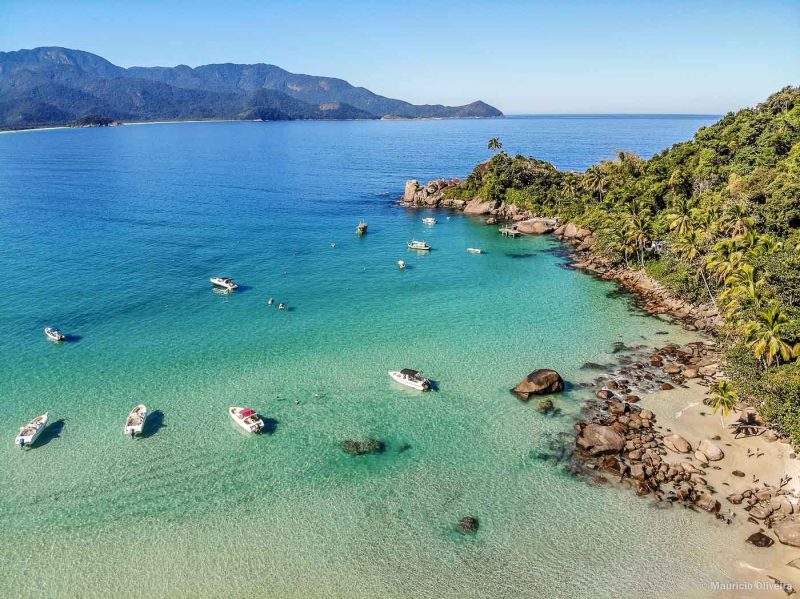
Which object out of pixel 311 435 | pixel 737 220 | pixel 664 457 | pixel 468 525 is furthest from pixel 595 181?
pixel 468 525

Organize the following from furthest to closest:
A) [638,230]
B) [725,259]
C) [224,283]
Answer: [224,283], [638,230], [725,259]

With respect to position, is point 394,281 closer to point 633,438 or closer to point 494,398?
point 494,398

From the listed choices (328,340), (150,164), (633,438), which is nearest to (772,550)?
(633,438)

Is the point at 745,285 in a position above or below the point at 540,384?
above

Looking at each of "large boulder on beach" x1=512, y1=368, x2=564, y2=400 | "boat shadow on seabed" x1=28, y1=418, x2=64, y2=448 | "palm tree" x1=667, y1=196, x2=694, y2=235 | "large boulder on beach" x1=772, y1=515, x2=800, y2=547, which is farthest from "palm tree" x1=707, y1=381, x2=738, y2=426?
"boat shadow on seabed" x1=28, y1=418, x2=64, y2=448

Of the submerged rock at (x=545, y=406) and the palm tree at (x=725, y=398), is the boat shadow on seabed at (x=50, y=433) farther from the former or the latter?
the palm tree at (x=725, y=398)

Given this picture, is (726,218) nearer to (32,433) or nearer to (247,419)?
(247,419)

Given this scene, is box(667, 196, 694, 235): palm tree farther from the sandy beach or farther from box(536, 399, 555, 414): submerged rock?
box(536, 399, 555, 414): submerged rock
